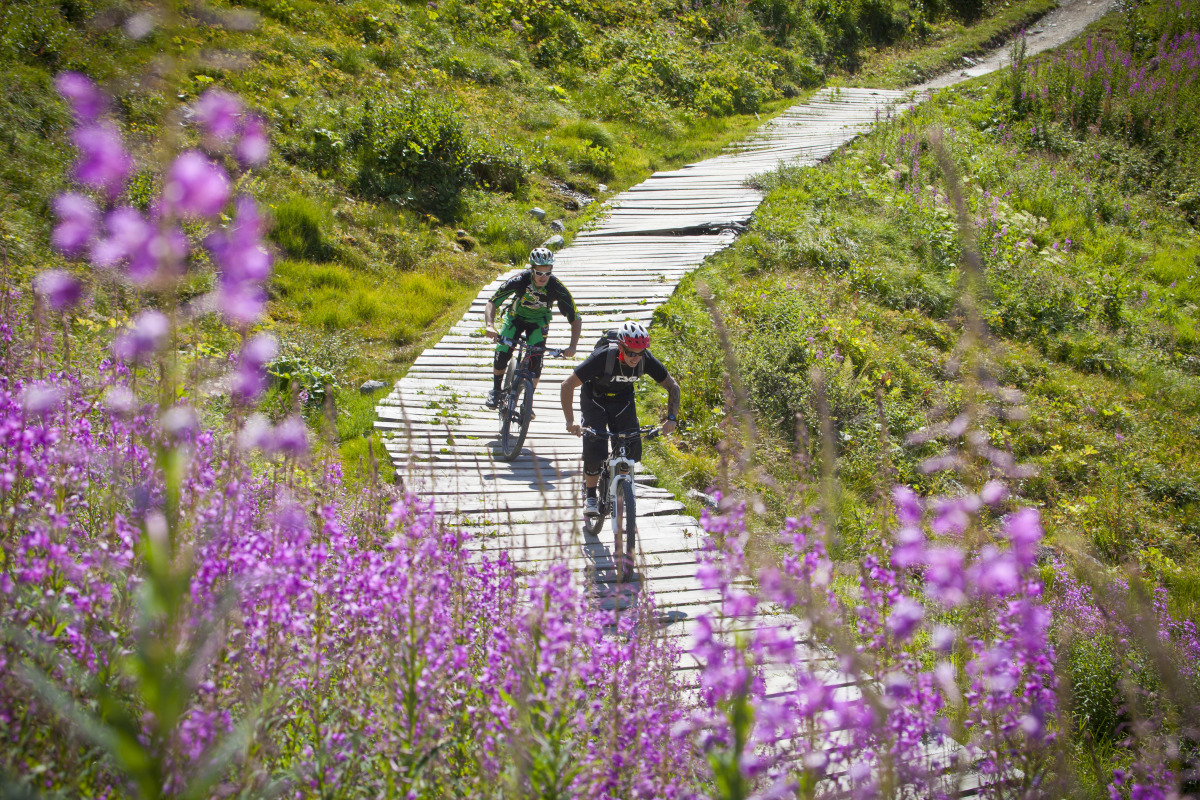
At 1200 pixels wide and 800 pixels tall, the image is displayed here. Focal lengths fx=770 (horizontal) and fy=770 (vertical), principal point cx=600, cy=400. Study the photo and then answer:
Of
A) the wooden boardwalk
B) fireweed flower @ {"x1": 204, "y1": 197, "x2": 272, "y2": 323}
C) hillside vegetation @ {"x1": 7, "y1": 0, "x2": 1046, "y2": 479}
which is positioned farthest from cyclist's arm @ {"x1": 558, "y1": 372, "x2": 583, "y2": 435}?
fireweed flower @ {"x1": 204, "y1": 197, "x2": 272, "y2": 323}

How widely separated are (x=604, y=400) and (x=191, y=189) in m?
5.04

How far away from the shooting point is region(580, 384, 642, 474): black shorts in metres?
6.37

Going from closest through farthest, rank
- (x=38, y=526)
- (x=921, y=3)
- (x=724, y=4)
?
(x=38, y=526) < (x=724, y=4) < (x=921, y=3)

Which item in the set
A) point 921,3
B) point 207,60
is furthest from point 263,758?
point 921,3

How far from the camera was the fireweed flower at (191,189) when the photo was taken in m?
1.42

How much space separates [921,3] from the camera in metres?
29.0

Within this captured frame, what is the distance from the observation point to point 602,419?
251 inches

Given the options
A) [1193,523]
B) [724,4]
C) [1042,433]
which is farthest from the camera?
[724,4]

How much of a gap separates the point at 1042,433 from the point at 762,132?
1162cm

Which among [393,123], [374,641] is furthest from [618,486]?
[393,123]

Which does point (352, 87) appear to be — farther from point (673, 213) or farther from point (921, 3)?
point (921, 3)

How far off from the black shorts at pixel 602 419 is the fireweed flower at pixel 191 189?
487cm

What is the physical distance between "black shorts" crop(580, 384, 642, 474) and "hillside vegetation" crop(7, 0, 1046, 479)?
7.93 feet

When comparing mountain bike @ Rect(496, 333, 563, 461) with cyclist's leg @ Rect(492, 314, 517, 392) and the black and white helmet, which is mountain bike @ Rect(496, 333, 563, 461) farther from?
the black and white helmet
